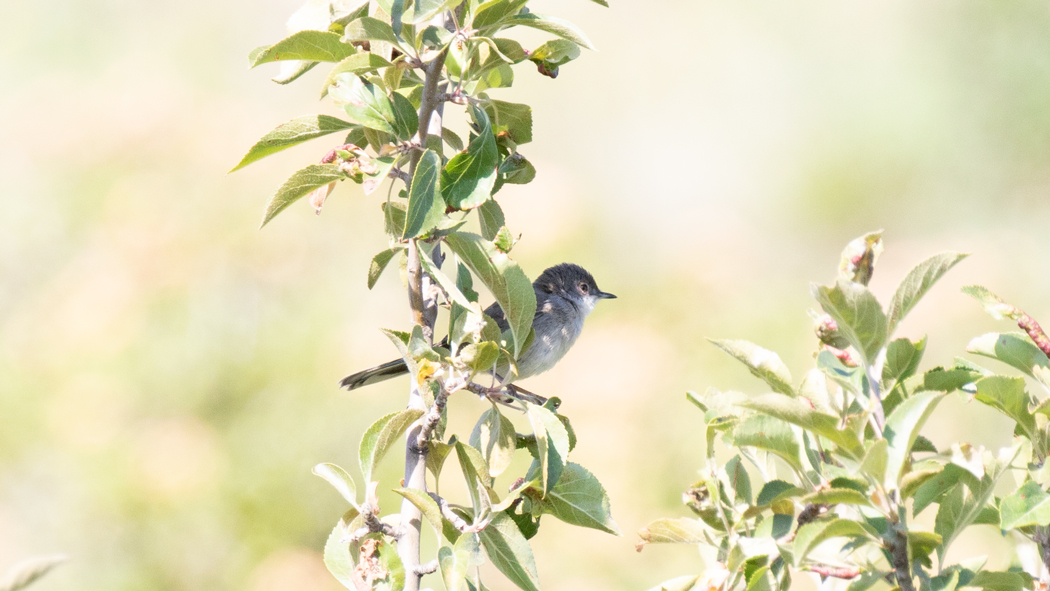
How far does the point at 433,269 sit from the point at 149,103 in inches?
263

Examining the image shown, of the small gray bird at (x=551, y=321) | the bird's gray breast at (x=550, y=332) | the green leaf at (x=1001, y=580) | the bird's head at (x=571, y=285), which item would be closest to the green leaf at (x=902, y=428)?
the green leaf at (x=1001, y=580)

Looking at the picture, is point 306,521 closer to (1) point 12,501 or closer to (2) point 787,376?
(1) point 12,501

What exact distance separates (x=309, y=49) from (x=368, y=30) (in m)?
0.14

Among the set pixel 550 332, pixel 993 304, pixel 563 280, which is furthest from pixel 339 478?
pixel 563 280

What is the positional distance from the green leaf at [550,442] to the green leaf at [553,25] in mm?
703

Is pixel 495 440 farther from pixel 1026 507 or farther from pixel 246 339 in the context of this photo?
pixel 246 339

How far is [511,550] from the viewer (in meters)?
1.60

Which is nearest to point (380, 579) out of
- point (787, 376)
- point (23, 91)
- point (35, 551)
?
point (787, 376)

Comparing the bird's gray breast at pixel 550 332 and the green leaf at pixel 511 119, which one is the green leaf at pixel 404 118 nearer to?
the green leaf at pixel 511 119

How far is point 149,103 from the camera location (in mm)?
7219

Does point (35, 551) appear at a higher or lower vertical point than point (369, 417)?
lower

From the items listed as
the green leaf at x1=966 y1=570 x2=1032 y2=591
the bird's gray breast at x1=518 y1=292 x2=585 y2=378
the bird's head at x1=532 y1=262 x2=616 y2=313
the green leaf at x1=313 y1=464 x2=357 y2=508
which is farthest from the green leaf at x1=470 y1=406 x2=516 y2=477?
the bird's head at x1=532 y1=262 x2=616 y2=313

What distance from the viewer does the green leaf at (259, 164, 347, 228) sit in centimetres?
168

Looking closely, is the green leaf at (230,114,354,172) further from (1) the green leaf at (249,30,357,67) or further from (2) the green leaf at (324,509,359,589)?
(2) the green leaf at (324,509,359,589)
